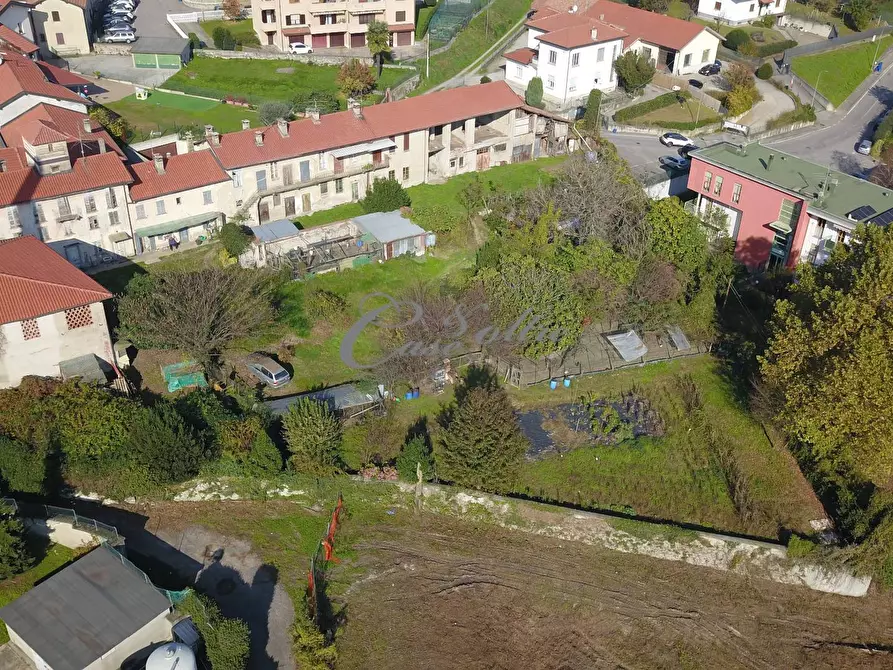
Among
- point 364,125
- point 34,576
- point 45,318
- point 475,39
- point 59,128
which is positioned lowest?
point 34,576

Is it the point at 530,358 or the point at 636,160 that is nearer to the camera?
the point at 530,358

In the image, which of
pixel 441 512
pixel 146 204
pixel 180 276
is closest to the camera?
pixel 441 512

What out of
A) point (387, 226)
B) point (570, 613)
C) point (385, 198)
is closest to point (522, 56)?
point (385, 198)

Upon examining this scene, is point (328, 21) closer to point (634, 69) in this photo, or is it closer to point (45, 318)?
point (634, 69)

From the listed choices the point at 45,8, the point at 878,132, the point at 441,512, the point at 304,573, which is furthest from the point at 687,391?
the point at 45,8

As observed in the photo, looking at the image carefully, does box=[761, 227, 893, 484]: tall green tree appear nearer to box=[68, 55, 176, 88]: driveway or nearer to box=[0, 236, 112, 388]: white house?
box=[0, 236, 112, 388]: white house

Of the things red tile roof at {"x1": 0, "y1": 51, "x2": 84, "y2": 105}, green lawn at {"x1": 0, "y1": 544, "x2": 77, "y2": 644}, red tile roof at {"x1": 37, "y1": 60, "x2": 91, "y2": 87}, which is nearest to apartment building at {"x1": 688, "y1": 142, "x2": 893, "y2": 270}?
green lawn at {"x1": 0, "y1": 544, "x2": 77, "y2": 644}

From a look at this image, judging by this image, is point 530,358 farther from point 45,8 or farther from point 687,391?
point 45,8
